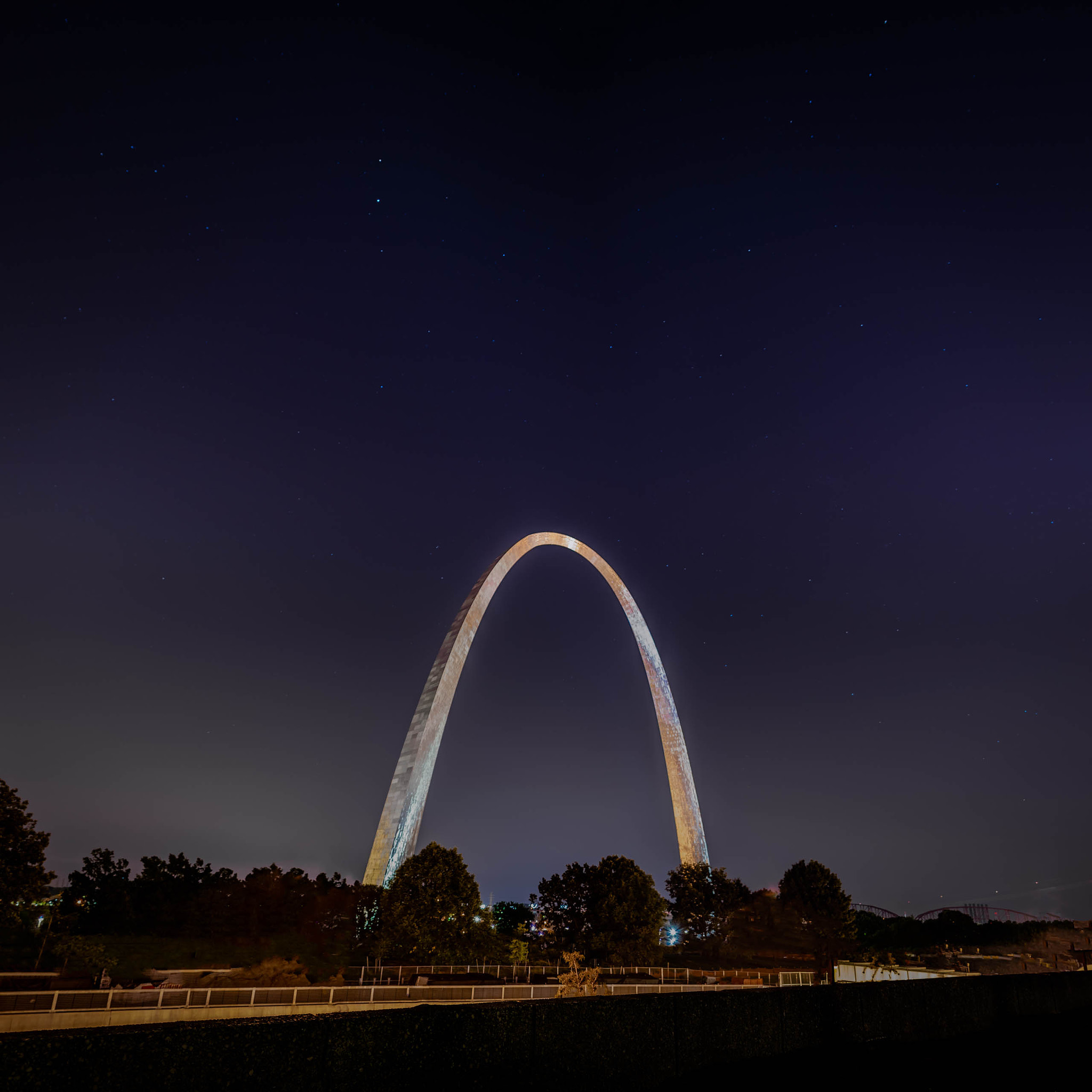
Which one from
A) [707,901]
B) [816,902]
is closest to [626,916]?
[707,901]

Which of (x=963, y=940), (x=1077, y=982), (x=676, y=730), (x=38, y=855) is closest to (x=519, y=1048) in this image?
(x=1077, y=982)

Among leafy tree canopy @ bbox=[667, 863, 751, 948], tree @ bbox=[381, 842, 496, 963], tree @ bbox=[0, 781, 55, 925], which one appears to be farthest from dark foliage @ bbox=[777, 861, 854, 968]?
tree @ bbox=[0, 781, 55, 925]

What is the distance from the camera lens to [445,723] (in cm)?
5272

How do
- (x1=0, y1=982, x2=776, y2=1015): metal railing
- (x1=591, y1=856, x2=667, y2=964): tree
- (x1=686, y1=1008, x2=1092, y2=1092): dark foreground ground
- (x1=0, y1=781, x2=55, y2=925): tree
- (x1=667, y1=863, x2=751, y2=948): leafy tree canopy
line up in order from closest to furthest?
(x1=686, y1=1008, x2=1092, y2=1092): dark foreground ground
(x1=0, y1=982, x2=776, y2=1015): metal railing
(x1=0, y1=781, x2=55, y2=925): tree
(x1=591, y1=856, x2=667, y2=964): tree
(x1=667, y1=863, x2=751, y2=948): leafy tree canopy

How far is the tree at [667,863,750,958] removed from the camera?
210ft

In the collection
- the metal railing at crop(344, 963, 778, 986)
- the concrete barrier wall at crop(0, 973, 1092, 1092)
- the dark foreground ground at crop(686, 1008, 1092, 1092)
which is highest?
the concrete barrier wall at crop(0, 973, 1092, 1092)

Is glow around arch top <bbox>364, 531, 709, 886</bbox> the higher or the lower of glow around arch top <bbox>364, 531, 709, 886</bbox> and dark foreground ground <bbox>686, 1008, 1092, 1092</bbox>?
the higher

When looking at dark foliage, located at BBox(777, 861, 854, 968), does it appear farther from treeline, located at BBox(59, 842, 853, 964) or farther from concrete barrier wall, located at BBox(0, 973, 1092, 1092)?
concrete barrier wall, located at BBox(0, 973, 1092, 1092)

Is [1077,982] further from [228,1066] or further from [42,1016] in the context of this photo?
[42,1016]

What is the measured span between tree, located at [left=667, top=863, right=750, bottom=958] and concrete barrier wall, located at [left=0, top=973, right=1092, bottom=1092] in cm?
6027

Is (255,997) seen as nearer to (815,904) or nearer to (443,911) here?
(443,911)

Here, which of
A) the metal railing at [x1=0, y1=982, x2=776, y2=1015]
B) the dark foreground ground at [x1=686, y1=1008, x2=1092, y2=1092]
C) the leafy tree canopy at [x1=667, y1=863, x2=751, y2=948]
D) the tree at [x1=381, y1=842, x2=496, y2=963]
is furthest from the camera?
the leafy tree canopy at [x1=667, y1=863, x2=751, y2=948]

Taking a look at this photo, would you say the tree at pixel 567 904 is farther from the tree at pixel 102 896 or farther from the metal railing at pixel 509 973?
the tree at pixel 102 896

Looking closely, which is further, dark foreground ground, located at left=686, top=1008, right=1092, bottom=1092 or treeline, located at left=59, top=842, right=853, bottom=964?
treeline, located at left=59, top=842, right=853, bottom=964
